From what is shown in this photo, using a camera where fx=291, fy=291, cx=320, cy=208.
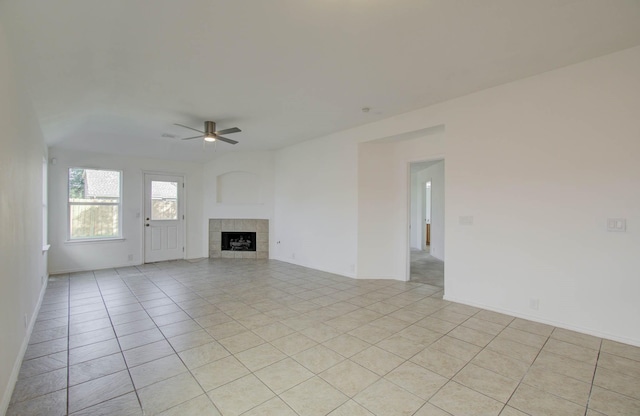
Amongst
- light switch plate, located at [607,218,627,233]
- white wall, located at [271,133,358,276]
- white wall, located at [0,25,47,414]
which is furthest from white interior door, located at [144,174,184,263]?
light switch plate, located at [607,218,627,233]

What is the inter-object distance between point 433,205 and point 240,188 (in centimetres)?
537

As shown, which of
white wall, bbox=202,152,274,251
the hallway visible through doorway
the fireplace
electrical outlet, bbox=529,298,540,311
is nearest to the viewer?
electrical outlet, bbox=529,298,540,311

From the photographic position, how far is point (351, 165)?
530 centimetres

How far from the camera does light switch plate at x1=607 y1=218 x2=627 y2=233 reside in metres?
2.77

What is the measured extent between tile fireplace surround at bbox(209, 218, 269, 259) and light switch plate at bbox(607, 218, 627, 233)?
603 centimetres

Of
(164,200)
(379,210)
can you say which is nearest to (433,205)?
(379,210)

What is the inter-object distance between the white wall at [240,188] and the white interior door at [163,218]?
0.62 meters

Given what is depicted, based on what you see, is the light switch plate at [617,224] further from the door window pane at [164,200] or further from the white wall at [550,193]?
the door window pane at [164,200]

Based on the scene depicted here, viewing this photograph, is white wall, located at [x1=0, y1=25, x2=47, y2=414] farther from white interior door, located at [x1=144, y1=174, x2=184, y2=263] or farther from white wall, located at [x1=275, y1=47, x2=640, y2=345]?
white wall, located at [x1=275, y1=47, x2=640, y2=345]

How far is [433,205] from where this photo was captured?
830 cm

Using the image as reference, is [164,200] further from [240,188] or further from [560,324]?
[560,324]

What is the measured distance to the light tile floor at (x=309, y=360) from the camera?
1918mm

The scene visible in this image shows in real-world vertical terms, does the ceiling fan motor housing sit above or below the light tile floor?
above

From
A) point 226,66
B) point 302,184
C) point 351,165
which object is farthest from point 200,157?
point 226,66
